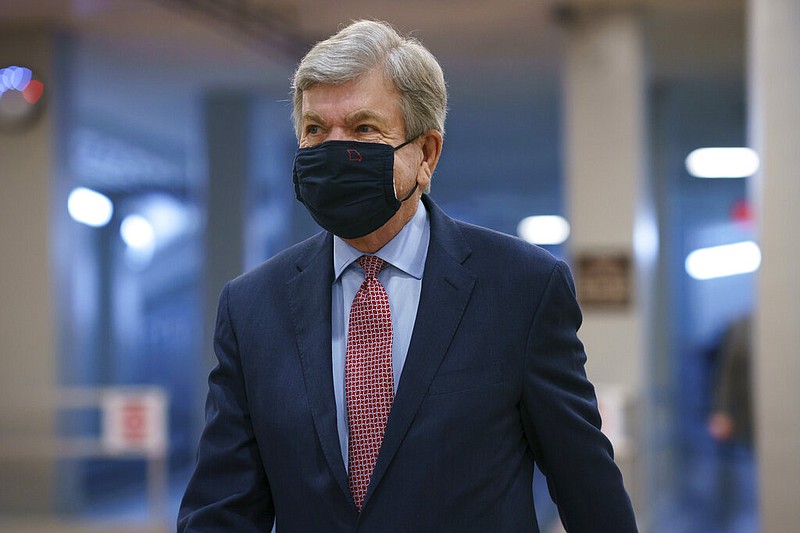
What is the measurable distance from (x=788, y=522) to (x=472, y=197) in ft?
37.0

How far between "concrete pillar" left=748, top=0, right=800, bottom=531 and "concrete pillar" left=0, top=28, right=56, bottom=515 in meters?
5.08

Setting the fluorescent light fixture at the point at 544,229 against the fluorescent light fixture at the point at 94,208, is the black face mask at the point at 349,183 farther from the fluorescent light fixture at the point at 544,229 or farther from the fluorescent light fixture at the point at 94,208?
the fluorescent light fixture at the point at 544,229

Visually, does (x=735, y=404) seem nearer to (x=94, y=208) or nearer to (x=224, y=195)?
(x=224, y=195)

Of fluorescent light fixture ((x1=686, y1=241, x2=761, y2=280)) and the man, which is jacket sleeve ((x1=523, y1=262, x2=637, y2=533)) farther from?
fluorescent light fixture ((x1=686, y1=241, x2=761, y2=280))

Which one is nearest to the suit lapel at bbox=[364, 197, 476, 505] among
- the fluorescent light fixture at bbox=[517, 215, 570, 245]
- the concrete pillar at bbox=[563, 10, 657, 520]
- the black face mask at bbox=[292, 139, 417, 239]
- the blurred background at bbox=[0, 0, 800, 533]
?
the black face mask at bbox=[292, 139, 417, 239]

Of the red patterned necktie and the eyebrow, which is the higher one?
the eyebrow

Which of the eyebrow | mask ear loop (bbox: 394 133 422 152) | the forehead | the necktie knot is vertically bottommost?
the necktie knot

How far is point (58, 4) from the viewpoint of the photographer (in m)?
8.31

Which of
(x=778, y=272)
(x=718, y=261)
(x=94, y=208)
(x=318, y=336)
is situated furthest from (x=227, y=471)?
(x=94, y=208)

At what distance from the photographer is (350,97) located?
179 centimetres

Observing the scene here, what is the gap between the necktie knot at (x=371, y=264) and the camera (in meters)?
1.89

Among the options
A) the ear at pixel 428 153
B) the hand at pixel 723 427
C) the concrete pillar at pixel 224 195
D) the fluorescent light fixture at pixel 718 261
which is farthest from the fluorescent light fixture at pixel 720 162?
the ear at pixel 428 153

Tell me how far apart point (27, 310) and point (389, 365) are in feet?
24.0

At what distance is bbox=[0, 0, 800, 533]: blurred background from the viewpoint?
635cm
